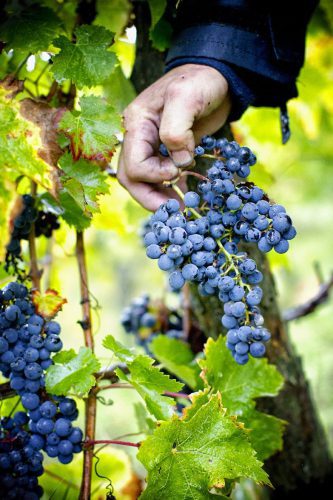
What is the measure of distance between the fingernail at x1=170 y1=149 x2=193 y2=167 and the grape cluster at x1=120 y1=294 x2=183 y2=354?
2.91ft

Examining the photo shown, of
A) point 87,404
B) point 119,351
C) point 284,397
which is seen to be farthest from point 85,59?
point 284,397

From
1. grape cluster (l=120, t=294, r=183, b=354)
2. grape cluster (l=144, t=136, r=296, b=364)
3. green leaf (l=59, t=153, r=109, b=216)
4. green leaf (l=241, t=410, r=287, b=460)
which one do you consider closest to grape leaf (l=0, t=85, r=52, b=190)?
green leaf (l=59, t=153, r=109, b=216)

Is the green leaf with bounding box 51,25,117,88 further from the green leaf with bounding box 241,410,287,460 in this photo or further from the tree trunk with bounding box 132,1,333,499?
the green leaf with bounding box 241,410,287,460

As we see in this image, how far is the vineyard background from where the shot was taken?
143 centimetres

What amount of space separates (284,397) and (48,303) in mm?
806

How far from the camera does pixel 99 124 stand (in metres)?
0.96

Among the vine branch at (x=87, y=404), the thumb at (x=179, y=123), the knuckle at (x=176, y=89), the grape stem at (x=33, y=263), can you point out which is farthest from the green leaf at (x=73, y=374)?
the knuckle at (x=176, y=89)

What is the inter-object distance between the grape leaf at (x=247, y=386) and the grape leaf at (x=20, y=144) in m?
0.54

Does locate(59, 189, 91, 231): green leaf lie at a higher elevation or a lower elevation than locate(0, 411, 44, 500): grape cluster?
higher

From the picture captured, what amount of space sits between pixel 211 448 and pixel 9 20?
97 centimetres

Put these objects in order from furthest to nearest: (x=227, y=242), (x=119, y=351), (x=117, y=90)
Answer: (x=117, y=90) < (x=119, y=351) < (x=227, y=242)

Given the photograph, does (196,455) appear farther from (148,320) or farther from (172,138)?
(148,320)

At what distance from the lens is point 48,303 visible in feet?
3.33

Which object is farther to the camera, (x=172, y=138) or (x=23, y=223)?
(x=23, y=223)
